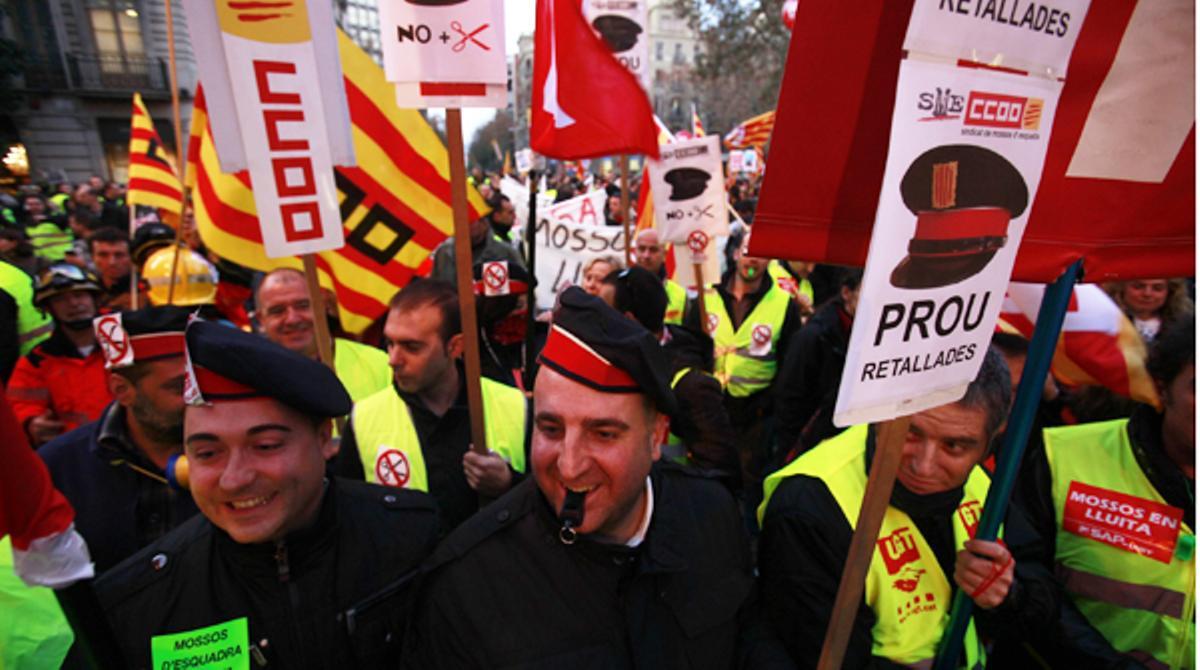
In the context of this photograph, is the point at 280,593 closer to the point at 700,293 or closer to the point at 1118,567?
the point at 1118,567

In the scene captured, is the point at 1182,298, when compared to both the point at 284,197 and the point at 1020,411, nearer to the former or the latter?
the point at 1020,411

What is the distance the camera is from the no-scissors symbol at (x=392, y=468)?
99.0 inches

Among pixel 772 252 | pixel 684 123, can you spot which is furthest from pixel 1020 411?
pixel 684 123

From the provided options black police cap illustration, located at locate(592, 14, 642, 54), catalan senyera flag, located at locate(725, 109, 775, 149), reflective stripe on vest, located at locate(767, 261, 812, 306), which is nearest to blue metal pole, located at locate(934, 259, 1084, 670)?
black police cap illustration, located at locate(592, 14, 642, 54)

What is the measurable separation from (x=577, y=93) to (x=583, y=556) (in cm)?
280

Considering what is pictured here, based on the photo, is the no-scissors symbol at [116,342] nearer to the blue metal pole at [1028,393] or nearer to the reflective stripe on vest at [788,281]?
the blue metal pole at [1028,393]

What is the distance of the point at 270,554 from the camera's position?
65.8 inches

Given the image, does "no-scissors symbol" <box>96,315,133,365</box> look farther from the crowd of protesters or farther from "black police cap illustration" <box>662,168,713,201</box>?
"black police cap illustration" <box>662,168,713,201</box>

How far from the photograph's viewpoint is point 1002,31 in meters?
1.17

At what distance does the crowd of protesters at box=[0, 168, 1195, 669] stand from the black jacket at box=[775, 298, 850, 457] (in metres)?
1.24

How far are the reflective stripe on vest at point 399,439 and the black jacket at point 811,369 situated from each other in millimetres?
1787

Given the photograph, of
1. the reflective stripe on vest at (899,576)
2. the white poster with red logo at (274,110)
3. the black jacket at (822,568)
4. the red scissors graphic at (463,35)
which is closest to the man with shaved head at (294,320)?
the white poster with red logo at (274,110)

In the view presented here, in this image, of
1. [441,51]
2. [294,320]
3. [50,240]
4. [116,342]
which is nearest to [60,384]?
[294,320]

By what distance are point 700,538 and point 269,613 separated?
1.14 meters
